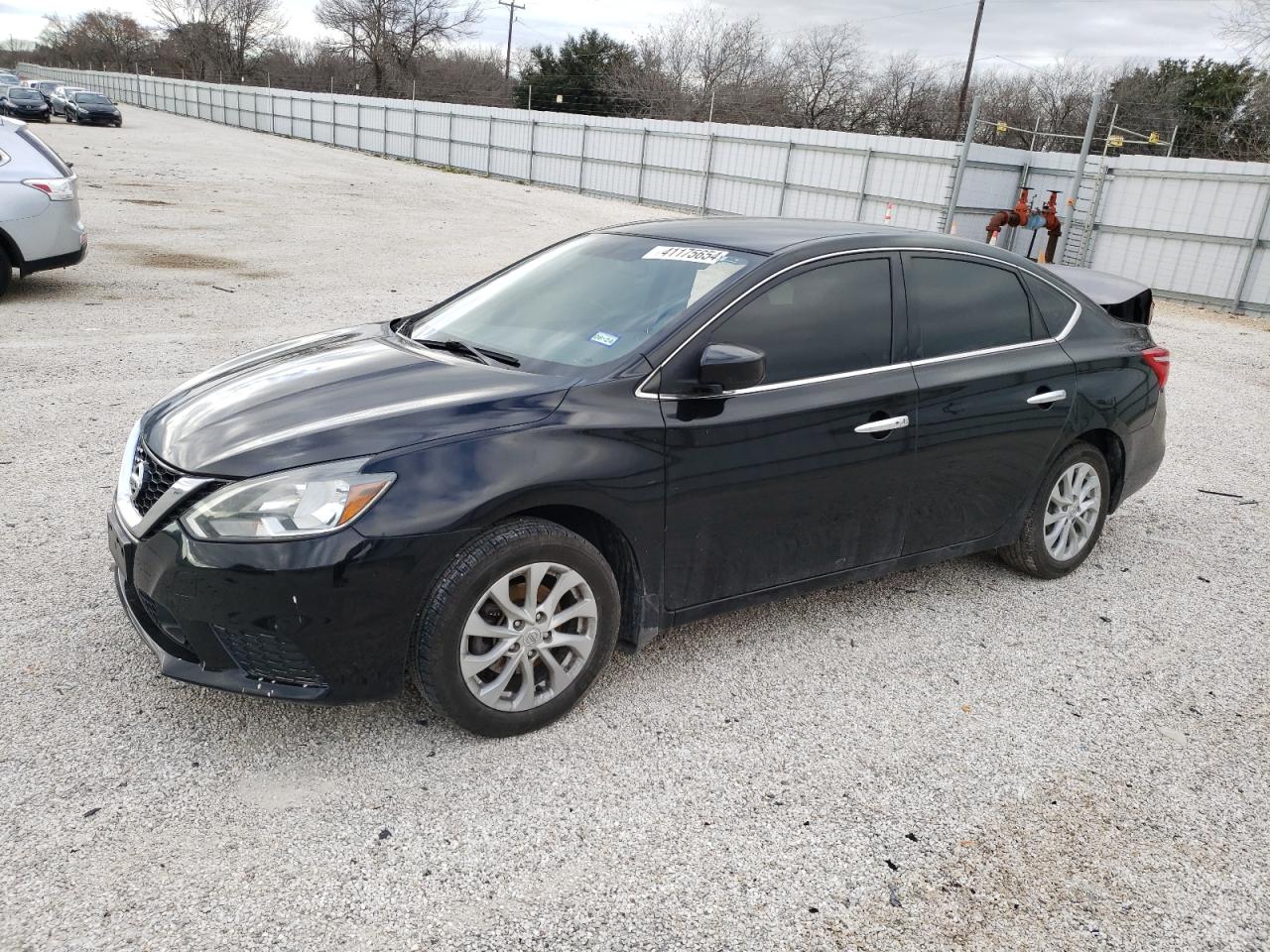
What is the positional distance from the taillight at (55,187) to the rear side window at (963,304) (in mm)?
8635

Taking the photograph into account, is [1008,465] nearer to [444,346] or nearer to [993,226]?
[444,346]

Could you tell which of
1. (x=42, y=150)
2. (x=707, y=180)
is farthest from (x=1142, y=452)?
(x=707, y=180)

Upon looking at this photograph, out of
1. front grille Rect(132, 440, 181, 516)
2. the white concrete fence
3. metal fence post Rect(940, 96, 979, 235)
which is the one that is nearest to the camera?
front grille Rect(132, 440, 181, 516)

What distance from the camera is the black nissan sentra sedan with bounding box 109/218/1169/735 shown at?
9.45 feet

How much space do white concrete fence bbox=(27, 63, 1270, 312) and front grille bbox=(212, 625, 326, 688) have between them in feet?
51.0

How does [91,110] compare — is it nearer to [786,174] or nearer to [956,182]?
[786,174]

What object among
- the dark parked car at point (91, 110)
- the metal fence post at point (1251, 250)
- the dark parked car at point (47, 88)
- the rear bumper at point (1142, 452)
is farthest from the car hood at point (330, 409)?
the dark parked car at point (47, 88)

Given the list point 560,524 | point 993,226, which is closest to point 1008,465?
point 560,524

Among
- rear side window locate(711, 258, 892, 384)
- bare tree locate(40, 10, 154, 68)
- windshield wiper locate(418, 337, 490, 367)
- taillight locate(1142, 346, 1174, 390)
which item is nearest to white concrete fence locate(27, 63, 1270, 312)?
taillight locate(1142, 346, 1174, 390)

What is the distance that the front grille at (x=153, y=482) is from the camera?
3.07 metres

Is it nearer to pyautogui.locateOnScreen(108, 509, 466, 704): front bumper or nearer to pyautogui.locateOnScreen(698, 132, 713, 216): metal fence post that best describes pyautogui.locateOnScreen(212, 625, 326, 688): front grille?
pyautogui.locateOnScreen(108, 509, 466, 704): front bumper

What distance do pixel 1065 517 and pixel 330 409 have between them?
3371mm

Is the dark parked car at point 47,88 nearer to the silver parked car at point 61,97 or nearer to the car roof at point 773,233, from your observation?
the silver parked car at point 61,97

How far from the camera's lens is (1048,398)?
4375mm
